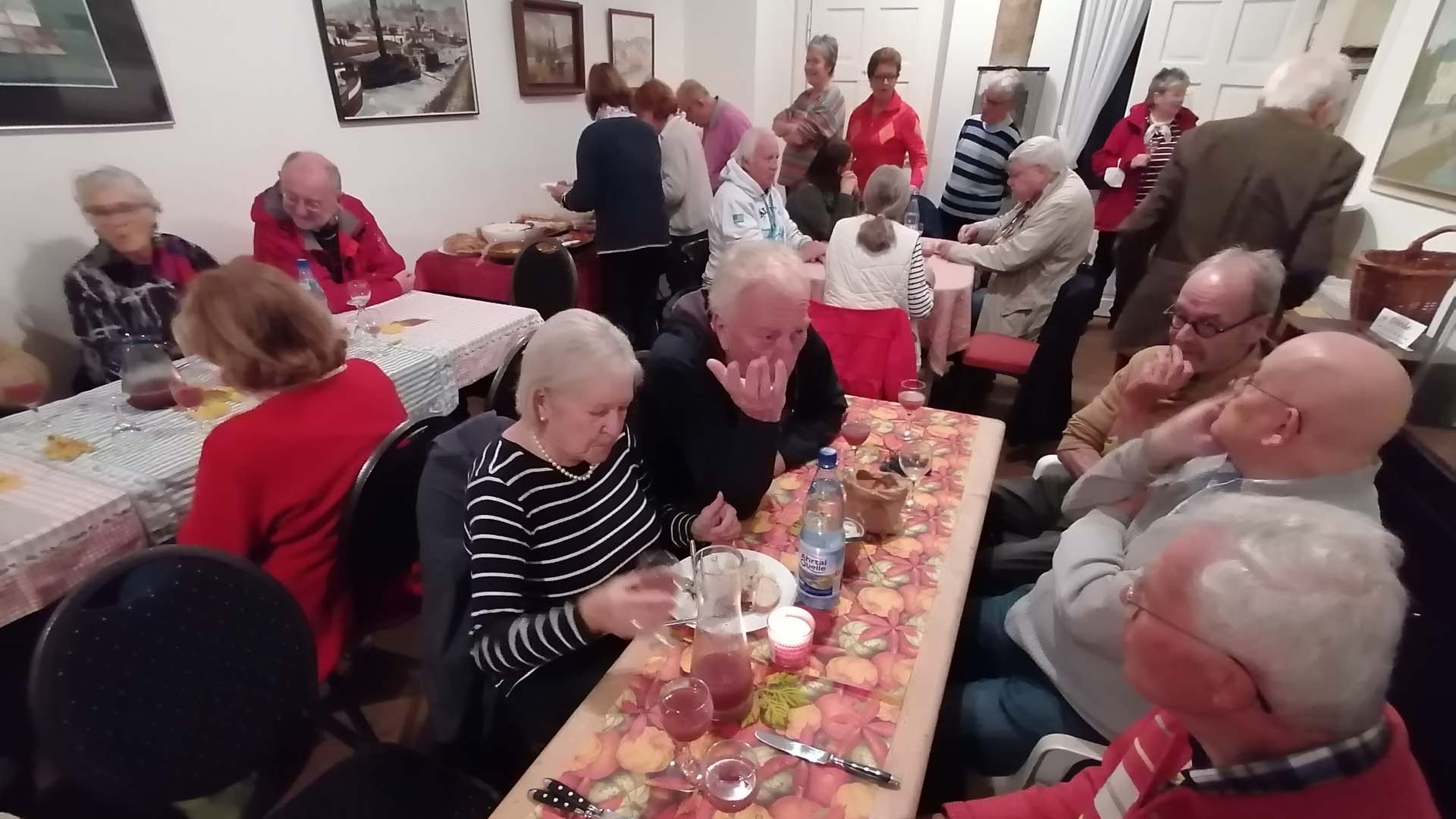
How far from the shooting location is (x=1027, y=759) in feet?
4.25

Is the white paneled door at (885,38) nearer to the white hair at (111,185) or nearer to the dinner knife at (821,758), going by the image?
the white hair at (111,185)

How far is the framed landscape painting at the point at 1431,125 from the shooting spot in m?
2.75

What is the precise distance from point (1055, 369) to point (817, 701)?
2.48 meters

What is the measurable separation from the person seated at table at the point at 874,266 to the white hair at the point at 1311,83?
143 centimetres

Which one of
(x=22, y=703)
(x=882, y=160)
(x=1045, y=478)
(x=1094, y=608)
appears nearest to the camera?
(x=1094, y=608)

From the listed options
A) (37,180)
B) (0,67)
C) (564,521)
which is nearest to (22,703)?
(564,521)

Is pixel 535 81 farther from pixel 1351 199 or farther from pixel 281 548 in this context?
pixel 1351 199

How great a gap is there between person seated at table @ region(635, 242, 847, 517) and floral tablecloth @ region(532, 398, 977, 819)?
14 centimetres

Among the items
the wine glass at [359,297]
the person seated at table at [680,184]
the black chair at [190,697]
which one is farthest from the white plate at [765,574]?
the person seated at table at [680,184]

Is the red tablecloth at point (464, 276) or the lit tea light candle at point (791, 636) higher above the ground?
the lit tea light candle at point (791, 636)

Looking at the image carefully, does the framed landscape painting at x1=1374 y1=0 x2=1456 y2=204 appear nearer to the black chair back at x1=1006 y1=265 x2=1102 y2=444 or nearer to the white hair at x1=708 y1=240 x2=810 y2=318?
the black chair back at x1=1006 y1=265 x2=1102 y2=444

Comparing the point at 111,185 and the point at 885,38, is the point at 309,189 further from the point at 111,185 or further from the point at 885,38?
the point at 885,38

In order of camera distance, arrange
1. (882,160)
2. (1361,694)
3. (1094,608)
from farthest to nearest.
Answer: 1. (882,160)
2. (1094,608)
3. (1361,694)

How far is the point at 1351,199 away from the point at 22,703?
5.49m
